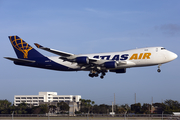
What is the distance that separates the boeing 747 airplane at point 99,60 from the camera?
4481cm

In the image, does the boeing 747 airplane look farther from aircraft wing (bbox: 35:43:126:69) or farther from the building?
the building

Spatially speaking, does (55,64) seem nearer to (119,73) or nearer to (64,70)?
(64,70)

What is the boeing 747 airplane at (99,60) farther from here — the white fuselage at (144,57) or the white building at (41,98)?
the white building at (41,98)

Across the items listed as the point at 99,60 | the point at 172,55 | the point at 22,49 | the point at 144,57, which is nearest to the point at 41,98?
the point at 22,49

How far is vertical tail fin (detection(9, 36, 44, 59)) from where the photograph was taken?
181 ft

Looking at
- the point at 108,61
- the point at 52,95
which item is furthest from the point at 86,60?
the point at 52,95

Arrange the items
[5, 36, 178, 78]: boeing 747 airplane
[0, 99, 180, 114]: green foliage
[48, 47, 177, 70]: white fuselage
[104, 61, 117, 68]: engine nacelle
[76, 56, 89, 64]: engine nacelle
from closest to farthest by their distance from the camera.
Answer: [48, 47, 177, 70]: white fuselage, [5, 36, 178, 78]: boeing 747 airplane, [104, 61, 117, 68]: engine nacelle, [76, 56, 89, 64]: engine nacelle, [0, 99, 180, 114]: green foliage

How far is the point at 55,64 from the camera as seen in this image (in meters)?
52.0

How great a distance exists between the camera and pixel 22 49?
56.6 metres

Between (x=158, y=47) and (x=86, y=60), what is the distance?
44.7 ft

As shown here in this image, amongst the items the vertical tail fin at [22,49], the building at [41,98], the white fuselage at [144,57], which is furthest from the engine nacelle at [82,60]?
the building at [41,98]

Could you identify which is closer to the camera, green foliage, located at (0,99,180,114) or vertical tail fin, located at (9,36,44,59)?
vertical tail fin, located at (9,36,44,59)

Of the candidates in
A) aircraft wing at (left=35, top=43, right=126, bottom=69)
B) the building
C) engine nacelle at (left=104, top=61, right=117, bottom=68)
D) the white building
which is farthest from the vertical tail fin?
the white building

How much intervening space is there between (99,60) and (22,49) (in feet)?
65.6
